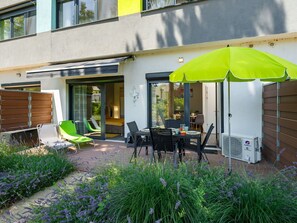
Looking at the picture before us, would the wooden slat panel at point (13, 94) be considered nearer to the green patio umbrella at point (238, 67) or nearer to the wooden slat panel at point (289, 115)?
the green patio umbrella at point (238, 67)

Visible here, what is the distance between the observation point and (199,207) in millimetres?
2855

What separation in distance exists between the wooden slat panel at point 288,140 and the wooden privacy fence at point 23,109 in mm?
10866

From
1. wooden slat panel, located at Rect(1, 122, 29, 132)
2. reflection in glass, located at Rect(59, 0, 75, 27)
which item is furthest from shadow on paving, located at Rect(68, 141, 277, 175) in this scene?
reflection in glass, located at Rect(59, 0, 75, 27)

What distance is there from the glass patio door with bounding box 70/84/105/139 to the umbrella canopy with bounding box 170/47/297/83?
326 inches

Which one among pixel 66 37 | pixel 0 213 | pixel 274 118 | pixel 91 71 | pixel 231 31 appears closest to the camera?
pixel 0 213

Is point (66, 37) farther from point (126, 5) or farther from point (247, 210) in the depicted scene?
point (247, 210)

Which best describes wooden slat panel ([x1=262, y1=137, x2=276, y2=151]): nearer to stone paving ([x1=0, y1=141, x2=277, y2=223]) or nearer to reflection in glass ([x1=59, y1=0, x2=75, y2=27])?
stone paving ([x1=0, y1=141, x2=277, y2=223])

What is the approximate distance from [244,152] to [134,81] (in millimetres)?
5983

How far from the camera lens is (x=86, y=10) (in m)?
12.1

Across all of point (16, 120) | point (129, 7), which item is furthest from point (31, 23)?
point (129, 7)

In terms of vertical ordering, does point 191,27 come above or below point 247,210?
above

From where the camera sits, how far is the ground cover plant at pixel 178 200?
2.81 m

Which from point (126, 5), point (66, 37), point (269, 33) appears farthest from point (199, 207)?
point (66, 37)

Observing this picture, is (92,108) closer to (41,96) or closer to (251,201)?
(41,96)
